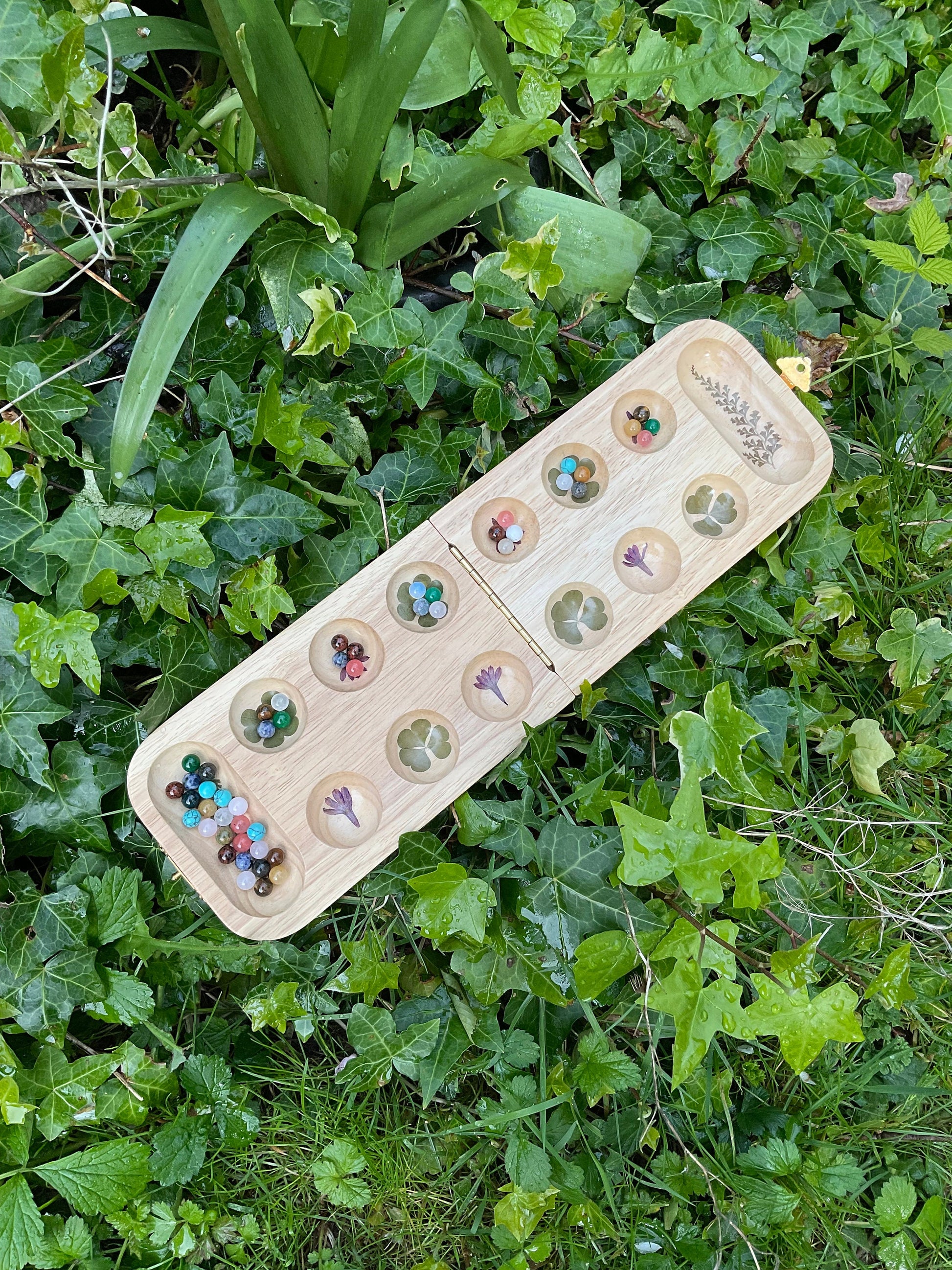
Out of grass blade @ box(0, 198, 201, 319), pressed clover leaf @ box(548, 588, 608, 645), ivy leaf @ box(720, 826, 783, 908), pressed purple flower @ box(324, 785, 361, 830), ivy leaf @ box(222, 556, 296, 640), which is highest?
grass blade @ box(0, 198, 201, 319)

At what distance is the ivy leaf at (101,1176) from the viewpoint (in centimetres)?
111

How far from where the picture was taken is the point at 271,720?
112 centimetres

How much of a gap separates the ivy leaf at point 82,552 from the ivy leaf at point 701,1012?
32.0 inches

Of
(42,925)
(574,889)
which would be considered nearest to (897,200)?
(574,889)

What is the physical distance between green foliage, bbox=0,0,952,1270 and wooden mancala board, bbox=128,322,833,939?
3cm

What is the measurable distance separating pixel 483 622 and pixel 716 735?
0.33m

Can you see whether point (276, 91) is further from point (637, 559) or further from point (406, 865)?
point (406, 865)

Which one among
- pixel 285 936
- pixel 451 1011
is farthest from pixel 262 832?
pixel 451 1011

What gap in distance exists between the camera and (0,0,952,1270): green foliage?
42.4 inches

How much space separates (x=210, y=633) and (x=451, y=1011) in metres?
0.60

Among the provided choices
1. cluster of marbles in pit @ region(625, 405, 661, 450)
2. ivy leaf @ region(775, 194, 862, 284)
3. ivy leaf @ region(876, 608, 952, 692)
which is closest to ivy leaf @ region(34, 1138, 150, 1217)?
cluster of marbles in pit @ region(625, 405, 661, 450)

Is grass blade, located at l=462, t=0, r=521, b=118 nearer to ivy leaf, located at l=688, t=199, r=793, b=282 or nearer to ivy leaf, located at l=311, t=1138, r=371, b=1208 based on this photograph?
ivy leaf, located at l=688, t=199, r=793, b=282

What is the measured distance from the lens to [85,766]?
44.7 inches

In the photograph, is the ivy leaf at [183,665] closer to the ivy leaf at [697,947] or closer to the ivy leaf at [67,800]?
the ivy leaf at [67,800]
